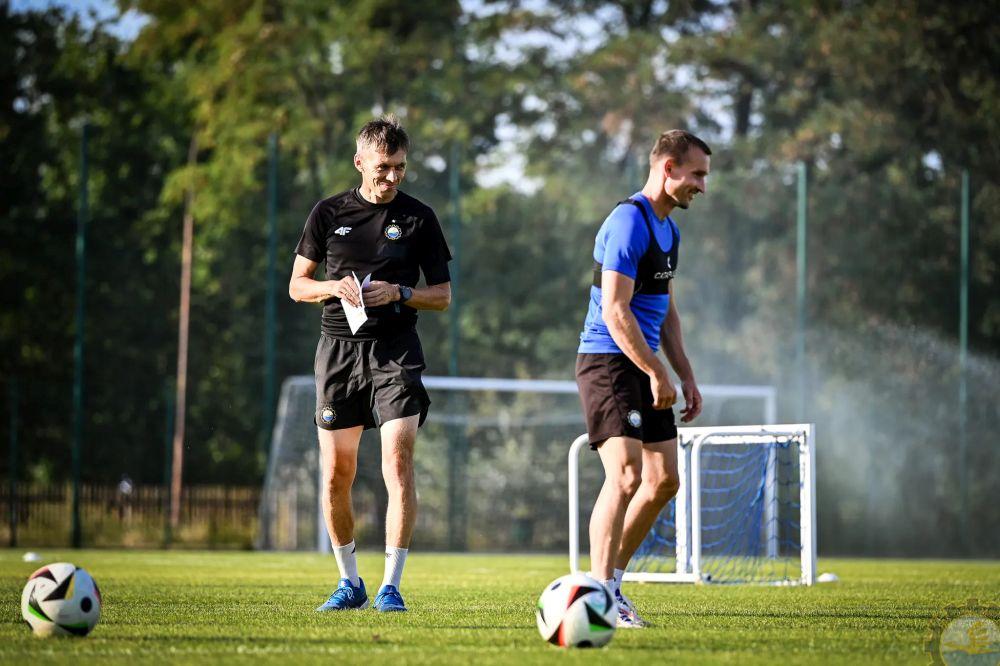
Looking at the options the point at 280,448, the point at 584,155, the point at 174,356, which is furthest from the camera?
the point at 584,155

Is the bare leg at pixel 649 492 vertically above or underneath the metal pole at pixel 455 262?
underneath

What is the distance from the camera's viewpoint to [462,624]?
609cm

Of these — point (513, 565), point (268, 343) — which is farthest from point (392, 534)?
point (268, 343)

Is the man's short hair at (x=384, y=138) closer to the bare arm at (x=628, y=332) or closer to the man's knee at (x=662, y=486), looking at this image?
the bare arm at (x=628, y=332)

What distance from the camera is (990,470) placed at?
20.1 m

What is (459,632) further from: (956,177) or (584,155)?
(584,155)

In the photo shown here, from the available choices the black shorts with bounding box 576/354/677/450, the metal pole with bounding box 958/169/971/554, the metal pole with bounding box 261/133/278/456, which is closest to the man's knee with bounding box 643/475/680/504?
the black shorts with bounding box 576/354/677/450

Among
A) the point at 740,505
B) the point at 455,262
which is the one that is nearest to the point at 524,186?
the point at 455,262

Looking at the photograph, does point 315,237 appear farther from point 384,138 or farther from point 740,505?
point 740,505

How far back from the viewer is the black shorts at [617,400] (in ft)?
19.7

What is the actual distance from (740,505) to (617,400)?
7136mm

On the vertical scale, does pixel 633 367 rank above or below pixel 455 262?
below

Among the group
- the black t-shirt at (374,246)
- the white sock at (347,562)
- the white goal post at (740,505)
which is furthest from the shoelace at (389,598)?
the white goal post at (740,505)

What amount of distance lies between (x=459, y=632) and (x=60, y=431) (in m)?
17.0
